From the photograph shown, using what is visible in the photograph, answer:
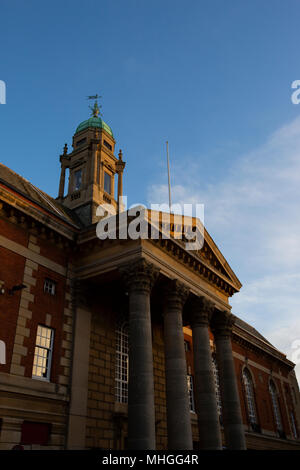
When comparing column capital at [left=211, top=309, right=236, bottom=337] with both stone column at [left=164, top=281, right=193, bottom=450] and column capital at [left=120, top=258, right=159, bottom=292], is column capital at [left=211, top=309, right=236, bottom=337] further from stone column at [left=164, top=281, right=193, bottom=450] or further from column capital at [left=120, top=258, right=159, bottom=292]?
column capital at [left=120, top=258, right=159, bottom=292]

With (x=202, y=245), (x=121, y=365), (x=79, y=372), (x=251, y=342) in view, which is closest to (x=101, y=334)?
(x=121, y=365)

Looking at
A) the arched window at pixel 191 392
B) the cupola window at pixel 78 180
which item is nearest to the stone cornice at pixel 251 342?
the arched window at pixel 191 392

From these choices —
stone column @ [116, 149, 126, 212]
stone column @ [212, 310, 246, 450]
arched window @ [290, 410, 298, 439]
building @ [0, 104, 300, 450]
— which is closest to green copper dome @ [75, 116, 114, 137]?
stone column @ [116, 149, 126, 212]

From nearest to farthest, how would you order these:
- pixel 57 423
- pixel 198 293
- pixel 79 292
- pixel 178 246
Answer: pixel 57 423 → pixel 79 292 → pixel 178 246 → pixel 198 293

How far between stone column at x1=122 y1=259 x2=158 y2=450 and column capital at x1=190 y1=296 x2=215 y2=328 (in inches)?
206

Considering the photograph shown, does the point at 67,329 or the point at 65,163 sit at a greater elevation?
the point at 65,163

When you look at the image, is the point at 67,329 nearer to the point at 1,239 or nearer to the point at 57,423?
the point at 57,423

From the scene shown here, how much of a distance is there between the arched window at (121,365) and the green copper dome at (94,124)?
18802 mm

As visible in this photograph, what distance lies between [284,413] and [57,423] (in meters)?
34.7

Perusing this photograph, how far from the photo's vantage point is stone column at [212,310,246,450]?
77.7ft

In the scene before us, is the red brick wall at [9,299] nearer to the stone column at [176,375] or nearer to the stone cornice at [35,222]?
the stone cornice at [35,222]

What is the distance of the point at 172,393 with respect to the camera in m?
18.9

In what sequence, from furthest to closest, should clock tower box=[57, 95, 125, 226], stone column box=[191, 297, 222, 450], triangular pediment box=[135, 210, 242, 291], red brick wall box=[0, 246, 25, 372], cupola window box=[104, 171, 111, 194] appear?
1. cupola window box=[104, 171, 111, 194]
2. clock tower box=[57, 95, 125, 226]
3. triangular pediment box=[135, 210, 242, 291]
4. stone column box=[191, 297, 222, 450]
5. red brick wall box=[0, 246, 25, 372]

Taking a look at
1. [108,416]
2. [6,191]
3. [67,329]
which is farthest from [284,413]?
[6,191]
